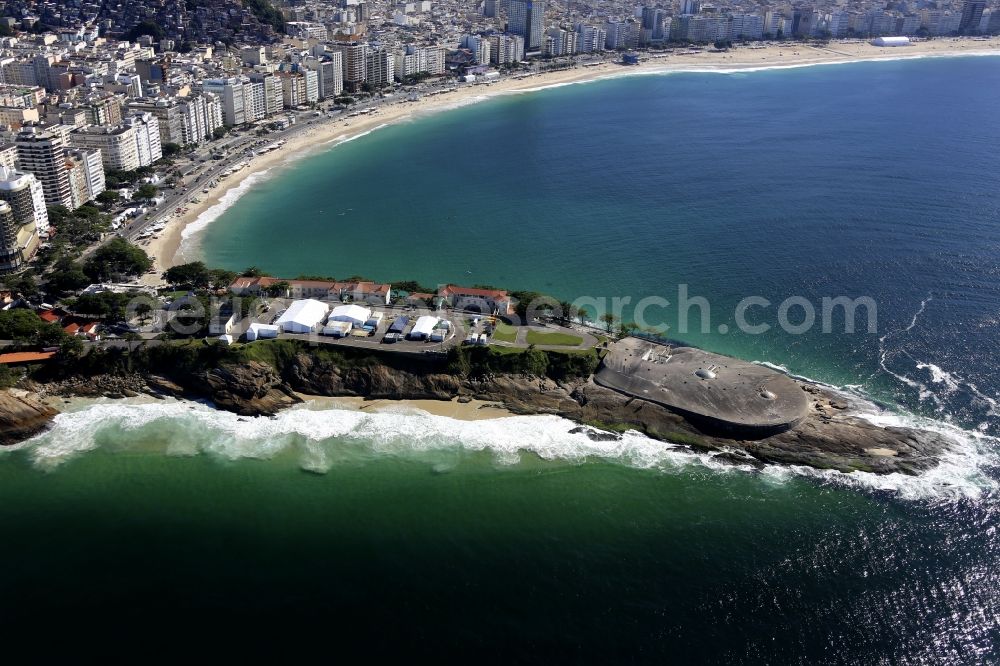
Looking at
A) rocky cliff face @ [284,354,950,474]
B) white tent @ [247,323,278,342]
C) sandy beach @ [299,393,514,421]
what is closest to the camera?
rocky cliff face @ [284,354,950,474]

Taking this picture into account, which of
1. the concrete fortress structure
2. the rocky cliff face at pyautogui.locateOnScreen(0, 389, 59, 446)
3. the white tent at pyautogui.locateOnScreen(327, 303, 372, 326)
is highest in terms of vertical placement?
the white tent at pyautogui.locateOnScreen(327, 303, 372, 326)

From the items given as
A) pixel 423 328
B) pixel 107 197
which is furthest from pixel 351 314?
pixel 107 197

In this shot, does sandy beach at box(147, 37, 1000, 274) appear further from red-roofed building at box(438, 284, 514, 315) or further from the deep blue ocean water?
red-roofed building at box(438, 284, 514, 315)

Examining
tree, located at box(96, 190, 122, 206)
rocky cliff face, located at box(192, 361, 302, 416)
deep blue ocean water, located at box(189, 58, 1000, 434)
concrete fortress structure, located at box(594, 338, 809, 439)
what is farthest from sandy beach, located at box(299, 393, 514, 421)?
tree, located at box(96, 190, 122, 206)

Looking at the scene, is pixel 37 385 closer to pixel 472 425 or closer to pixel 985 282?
pixel 472 425

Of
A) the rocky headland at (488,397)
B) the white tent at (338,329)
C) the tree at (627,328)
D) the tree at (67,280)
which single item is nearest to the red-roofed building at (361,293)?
the white tent at (338,329)

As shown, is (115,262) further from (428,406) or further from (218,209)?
(428,406)
